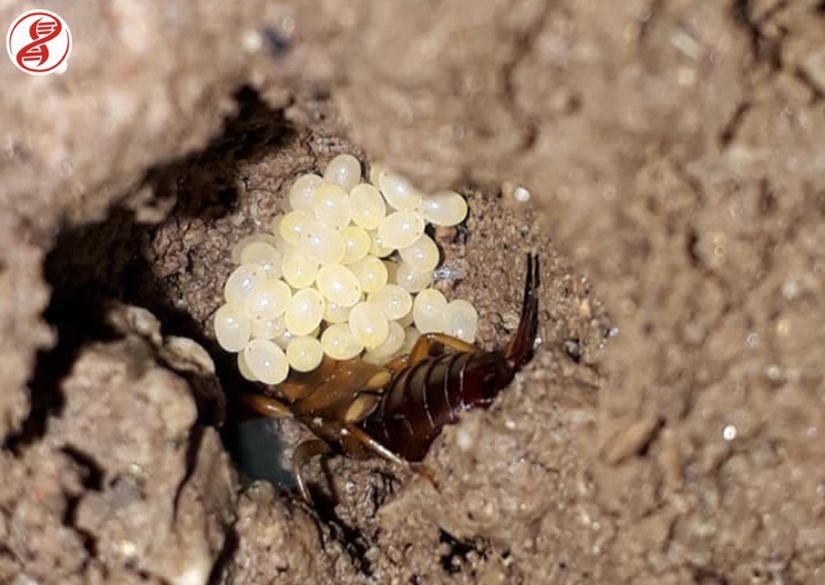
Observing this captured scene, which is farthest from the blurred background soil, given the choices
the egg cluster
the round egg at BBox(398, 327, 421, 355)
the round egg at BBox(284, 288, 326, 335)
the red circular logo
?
the round egg at BBox(398, 327, 421, 355)

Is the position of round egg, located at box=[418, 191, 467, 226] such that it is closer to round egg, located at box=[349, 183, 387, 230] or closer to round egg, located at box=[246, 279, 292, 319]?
round egg, located at box=[349, 183, 387, 230]

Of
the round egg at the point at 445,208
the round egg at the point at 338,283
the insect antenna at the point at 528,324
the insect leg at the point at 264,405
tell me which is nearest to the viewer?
the insect antenna at the point at 528,324

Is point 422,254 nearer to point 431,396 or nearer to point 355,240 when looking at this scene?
point 355,240

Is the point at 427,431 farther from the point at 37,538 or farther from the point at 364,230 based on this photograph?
the point at 37,538

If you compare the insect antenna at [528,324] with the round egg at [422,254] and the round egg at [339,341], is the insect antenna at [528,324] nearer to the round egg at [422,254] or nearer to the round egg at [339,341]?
the round egg at [422,254]

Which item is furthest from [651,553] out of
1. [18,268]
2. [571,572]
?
[18,268]

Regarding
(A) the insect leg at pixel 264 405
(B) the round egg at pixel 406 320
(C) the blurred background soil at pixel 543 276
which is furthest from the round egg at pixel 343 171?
(A) the insect leg at pixel 264 405
